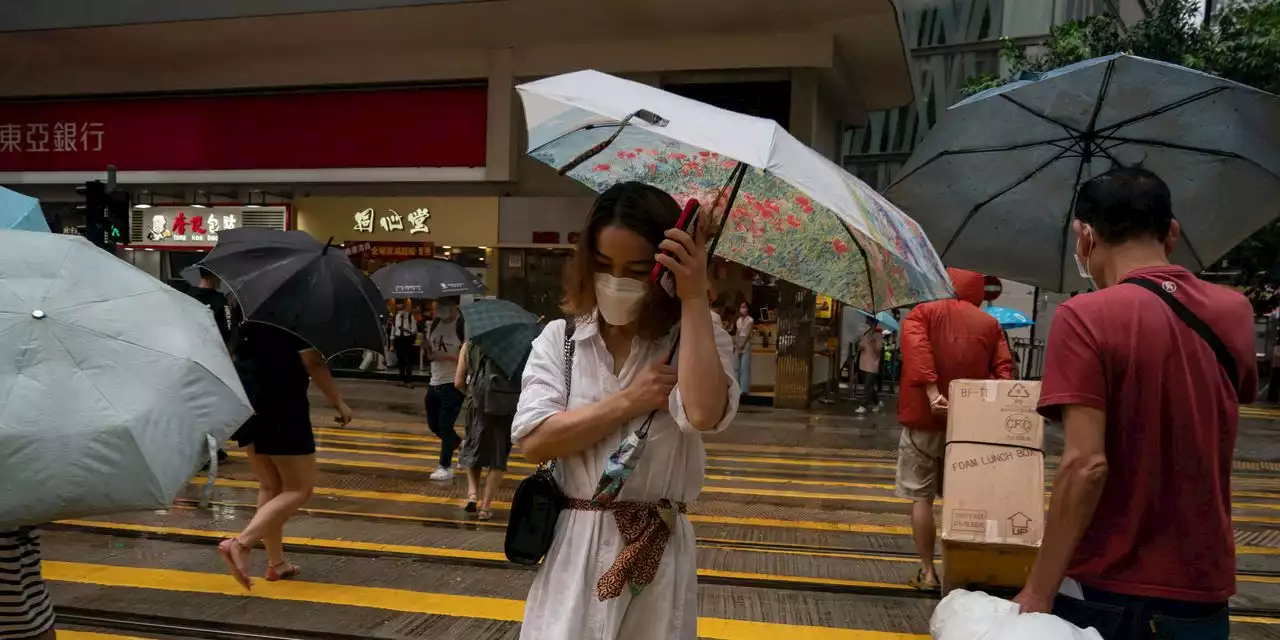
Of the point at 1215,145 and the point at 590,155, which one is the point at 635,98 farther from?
the point at 1215,145

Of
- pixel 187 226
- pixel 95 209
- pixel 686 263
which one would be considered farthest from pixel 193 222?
pixel 686 263

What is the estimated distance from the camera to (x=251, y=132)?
1791cm

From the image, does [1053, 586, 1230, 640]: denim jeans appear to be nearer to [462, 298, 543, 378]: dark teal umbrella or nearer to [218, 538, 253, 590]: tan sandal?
[218, 538, 253, 590]: tan sandal

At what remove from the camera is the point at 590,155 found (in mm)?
2607

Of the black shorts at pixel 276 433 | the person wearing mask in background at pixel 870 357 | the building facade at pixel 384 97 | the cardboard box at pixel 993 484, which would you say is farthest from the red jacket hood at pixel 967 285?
the person wearing mask in background at pixel 870 357

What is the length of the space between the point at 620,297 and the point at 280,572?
14.1ft

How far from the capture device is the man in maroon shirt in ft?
6.58

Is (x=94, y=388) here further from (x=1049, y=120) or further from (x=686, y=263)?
(x=1049, y=120)

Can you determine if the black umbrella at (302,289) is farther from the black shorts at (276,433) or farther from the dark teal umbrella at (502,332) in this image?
the dark teal umbrella at (502,332)

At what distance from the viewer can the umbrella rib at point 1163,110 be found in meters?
3.36

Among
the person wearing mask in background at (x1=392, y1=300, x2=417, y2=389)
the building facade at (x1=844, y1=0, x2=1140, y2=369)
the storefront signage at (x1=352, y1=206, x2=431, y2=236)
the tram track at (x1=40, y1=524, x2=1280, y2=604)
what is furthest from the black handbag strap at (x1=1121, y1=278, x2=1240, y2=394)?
the building facade at (x1=844, y1=0, x2=1140, y2=369)

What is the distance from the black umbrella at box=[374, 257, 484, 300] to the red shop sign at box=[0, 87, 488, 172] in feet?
23.5

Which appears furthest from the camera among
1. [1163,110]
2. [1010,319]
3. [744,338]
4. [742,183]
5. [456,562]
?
[744,338]

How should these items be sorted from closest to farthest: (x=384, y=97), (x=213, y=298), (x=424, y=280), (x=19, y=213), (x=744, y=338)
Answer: (x=19, y=213) < (x=213, y=298) < (x=424, y=280) < (x=744, y=338) < (x=384, y=97)
